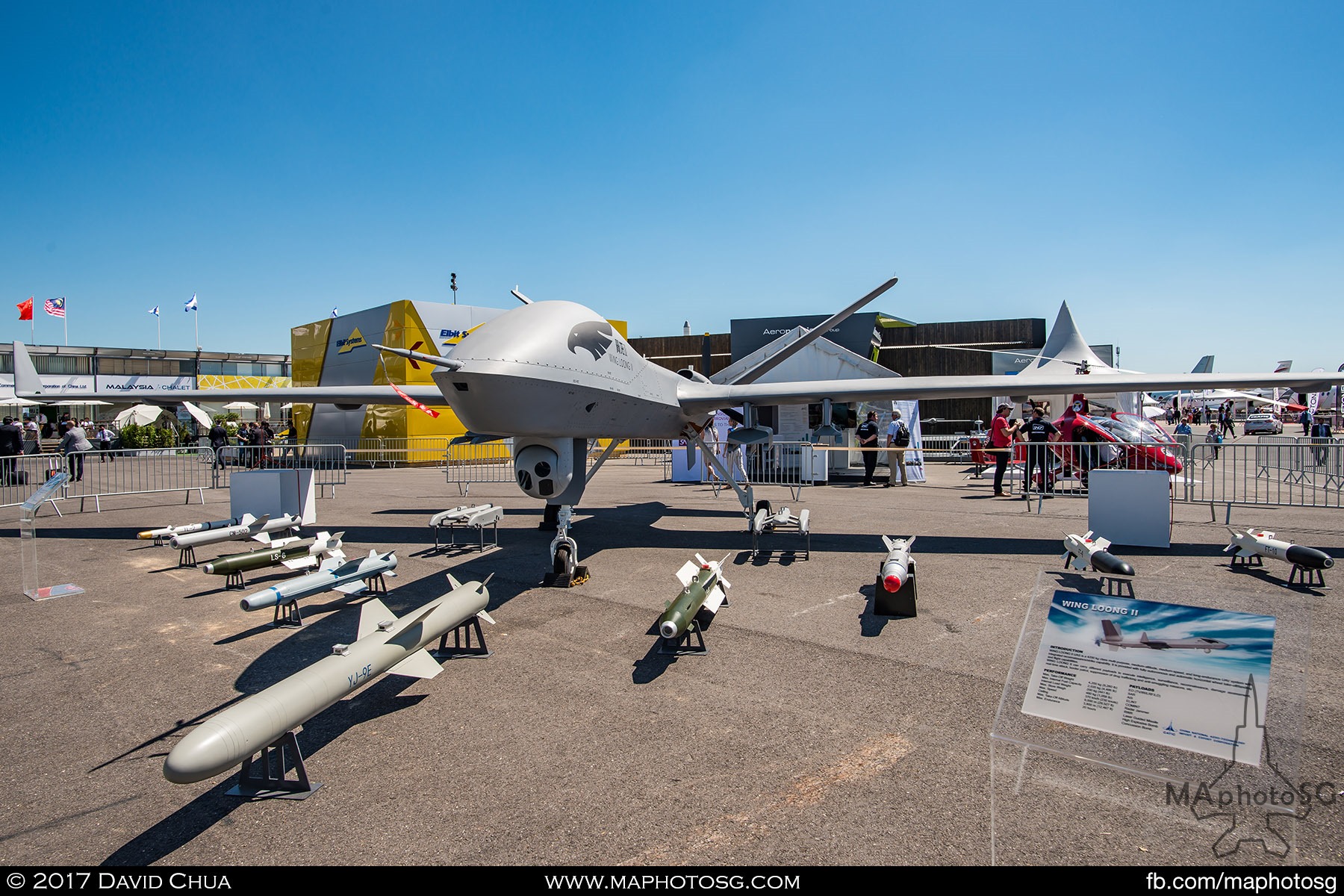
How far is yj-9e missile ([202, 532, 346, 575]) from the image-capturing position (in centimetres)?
787

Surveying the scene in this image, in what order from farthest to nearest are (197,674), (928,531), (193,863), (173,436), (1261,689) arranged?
(173,436)
(928,531)
(197,674)
(193,863)
(1261,689)

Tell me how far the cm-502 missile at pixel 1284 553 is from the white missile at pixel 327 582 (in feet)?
34.1

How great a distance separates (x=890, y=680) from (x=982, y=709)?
0.73 metres

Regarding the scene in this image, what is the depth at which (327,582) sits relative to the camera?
6969 millimetres

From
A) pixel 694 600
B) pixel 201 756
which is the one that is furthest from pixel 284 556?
pixel 201 756

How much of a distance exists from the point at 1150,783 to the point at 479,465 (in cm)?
2325

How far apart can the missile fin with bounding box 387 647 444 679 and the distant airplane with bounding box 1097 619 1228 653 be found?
13.1ft

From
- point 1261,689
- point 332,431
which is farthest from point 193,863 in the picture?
point 332,431

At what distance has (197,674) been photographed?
5.55 meters

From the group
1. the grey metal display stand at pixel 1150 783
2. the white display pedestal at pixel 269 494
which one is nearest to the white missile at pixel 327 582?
the white display pedestal at pixel 269 494

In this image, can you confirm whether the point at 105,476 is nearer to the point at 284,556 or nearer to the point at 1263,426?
the point at 284,556

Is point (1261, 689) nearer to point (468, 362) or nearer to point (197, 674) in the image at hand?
point (468, 362)

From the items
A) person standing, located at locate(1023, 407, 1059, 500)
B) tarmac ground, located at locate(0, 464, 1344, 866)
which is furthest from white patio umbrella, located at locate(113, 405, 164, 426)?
person standing, located at locate(1023, 407, 1059, 500)

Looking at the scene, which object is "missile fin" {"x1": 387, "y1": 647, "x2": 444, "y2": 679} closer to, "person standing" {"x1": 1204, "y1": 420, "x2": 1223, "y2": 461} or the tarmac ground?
the tarmac ground
